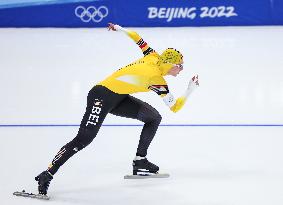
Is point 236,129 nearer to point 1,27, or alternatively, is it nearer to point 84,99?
point 84,99

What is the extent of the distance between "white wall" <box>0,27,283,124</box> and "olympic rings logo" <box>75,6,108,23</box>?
1.46 feet

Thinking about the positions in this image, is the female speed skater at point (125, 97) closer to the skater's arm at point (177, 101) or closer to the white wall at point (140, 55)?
the skater's arm at point (177, 101)

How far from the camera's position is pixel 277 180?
611cm

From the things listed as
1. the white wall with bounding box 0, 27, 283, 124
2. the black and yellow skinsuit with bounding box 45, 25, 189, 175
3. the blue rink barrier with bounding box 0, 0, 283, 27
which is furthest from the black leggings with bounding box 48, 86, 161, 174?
the blue rink barrier with bounding box 0, 0, 283, 27

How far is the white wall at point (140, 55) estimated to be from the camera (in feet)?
28.7

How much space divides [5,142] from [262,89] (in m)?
4.53

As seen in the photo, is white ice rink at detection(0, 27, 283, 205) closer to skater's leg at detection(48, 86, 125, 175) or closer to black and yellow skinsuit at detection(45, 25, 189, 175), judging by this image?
skater's leg at detection(48, 86, 125, 175)

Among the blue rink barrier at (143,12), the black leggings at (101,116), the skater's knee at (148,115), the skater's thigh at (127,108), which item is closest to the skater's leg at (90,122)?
the black leggings at (101,116)

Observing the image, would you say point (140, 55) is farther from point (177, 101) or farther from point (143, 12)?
point (177, 101)

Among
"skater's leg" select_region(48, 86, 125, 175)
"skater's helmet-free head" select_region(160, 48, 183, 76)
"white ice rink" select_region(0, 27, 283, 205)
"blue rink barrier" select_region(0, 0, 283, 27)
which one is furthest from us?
"blue rink barrier" select_region(0, 0, 283, 27)

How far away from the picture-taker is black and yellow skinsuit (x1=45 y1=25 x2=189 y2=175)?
5.84 m

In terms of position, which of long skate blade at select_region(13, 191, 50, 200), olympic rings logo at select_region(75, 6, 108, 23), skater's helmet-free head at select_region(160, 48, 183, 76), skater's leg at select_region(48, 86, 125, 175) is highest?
olympic rings logo at select_region(75, 6, 108, 23)

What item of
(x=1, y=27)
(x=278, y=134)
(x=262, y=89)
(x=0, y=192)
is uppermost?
(x=1, y=27)

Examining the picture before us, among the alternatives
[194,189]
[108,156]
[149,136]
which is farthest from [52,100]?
[194,189]
